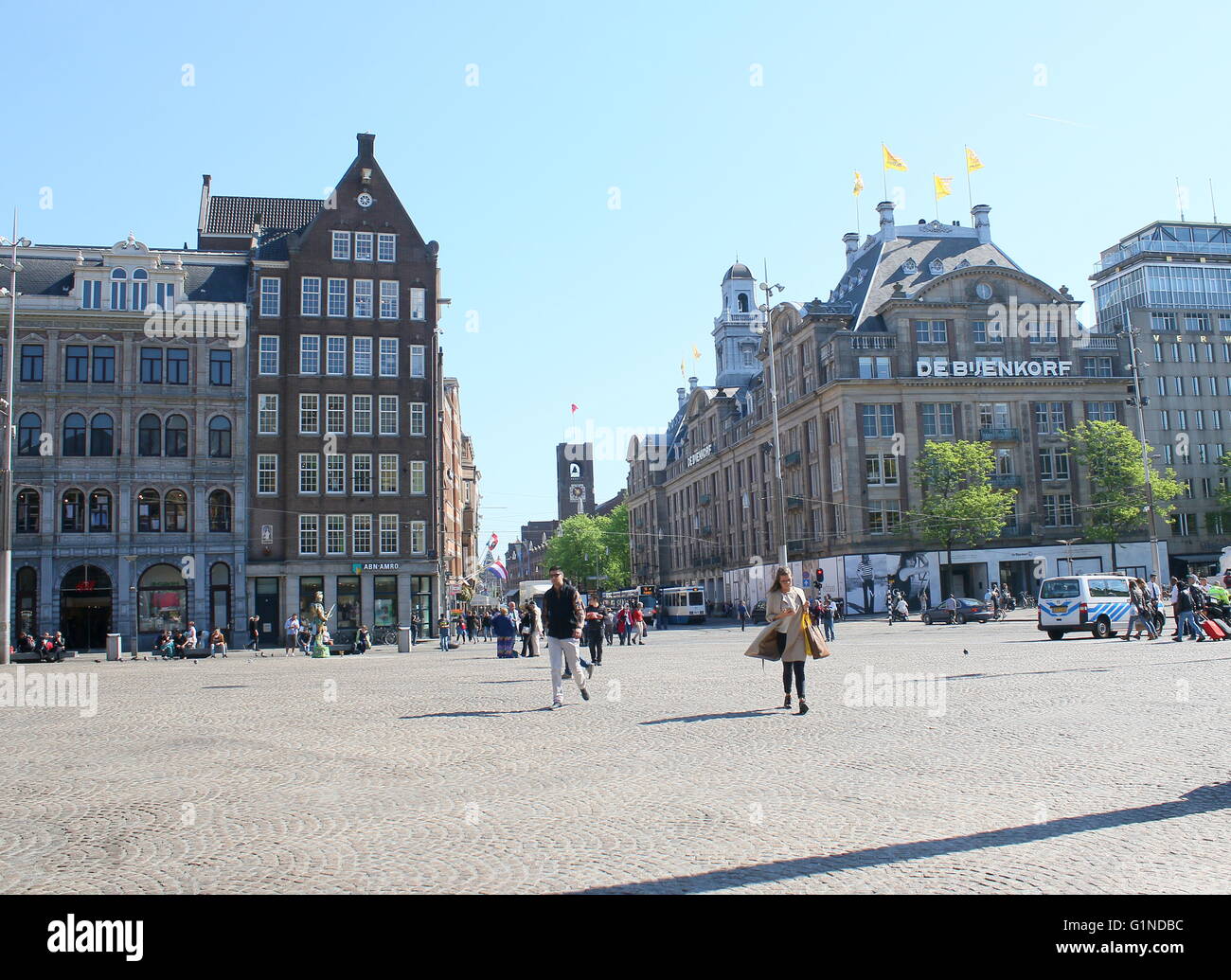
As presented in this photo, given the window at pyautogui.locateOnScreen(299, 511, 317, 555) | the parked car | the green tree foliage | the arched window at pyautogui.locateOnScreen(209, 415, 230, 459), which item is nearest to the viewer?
the parked car

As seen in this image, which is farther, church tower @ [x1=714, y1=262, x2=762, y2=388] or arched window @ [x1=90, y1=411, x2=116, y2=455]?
church tower @ [x1=714, y1=262, x2=762, y2=388]

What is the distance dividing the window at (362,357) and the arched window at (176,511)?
10746mm

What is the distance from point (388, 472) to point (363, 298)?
30.9 ft

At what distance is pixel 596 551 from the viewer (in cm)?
13875

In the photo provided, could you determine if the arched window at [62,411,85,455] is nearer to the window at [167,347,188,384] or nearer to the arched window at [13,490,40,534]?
the arched window at [13,490,40,534]

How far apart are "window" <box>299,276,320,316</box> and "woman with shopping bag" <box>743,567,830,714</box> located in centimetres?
4614

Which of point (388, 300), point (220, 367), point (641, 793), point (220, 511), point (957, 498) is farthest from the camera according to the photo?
point (957, 498)

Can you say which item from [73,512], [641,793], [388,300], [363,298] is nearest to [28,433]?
[73,512]

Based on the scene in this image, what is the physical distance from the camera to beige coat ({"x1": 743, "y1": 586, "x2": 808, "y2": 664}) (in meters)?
13.9

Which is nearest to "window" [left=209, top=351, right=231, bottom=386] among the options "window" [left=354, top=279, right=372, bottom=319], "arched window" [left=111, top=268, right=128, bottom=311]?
"arched window" [left=111, top=268, right=128, bottom=311]

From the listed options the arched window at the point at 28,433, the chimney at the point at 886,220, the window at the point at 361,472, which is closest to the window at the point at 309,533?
the window at the point at 361,472

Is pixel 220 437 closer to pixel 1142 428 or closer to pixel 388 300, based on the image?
pixel 388 300

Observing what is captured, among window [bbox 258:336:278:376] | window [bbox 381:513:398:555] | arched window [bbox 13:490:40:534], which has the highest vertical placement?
window [bbox 258:336:278:376]
